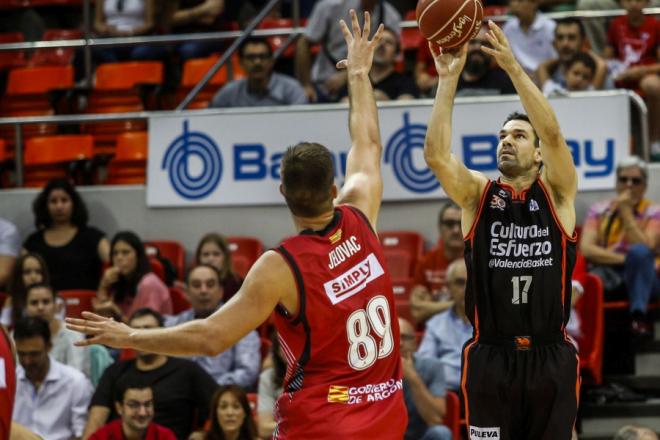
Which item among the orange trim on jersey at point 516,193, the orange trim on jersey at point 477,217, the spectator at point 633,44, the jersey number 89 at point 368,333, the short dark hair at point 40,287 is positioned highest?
the spectator at point 633,44

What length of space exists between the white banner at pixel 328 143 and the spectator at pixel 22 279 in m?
1.58

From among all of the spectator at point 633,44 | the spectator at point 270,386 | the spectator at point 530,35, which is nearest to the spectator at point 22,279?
the spectator at point 270,386

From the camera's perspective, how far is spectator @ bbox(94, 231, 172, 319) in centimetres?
1039

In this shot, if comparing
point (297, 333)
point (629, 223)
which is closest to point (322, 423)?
point (297, 333)

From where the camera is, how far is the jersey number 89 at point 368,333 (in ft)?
16.7

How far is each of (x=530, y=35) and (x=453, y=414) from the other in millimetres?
4548

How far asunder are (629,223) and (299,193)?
215 inches

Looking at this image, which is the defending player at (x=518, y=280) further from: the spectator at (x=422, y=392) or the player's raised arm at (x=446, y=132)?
the spectator at (x=422, y=392)

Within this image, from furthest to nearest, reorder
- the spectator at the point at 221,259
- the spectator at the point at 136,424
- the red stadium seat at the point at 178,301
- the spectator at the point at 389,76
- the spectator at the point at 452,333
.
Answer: the spectator at the point at 389,76 < the red stadium seat at the point at 178,301 < the spectator at the point at 221,259 < the spectator at the point at 452,333 < the spectator at the point at 136,424

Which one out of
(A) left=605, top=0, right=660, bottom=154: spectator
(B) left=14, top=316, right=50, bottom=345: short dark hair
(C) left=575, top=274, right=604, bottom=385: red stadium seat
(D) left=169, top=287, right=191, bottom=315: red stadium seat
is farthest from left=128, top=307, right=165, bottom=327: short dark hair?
(A) left=605, top=0, right=660, bottom=154: spectator

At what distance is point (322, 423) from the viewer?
5.10m

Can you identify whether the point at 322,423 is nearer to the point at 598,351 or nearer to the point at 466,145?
the point at 598,351

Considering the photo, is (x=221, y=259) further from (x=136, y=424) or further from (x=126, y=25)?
(x=126, y=25)

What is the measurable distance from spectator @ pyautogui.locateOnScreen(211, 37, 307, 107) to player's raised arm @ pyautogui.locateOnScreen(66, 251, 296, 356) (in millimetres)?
6976
